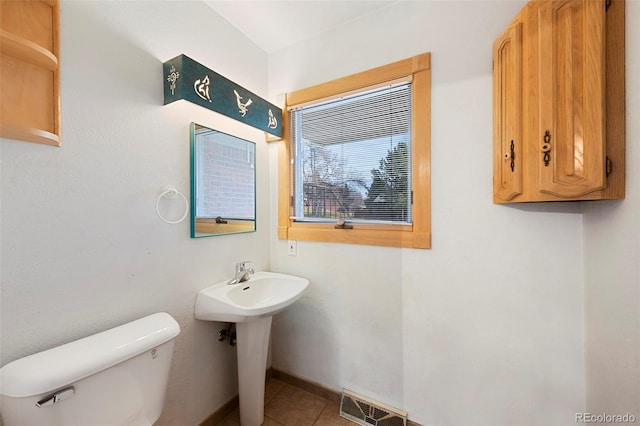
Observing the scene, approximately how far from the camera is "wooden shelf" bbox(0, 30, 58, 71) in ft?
2.31

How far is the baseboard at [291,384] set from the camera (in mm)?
1448

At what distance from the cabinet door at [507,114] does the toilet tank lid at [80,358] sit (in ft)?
5.03

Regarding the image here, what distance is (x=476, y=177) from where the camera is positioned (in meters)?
1.24

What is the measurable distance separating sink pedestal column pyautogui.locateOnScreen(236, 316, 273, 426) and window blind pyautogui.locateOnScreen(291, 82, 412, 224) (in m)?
0.78

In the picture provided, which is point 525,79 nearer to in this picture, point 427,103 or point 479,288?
point 427,103

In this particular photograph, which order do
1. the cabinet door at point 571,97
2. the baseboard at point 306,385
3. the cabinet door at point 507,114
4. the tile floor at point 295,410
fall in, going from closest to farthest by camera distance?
the cabinet door at point 571,97 → the cabinet door at point 507,114 → the tile floor at point 295,410 → the baseboard at point 306,385

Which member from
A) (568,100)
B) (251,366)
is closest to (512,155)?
(568,100)

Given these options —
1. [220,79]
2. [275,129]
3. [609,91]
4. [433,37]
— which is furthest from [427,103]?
[220,79]

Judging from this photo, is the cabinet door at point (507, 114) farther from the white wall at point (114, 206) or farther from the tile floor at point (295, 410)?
the tile floor at point (295, 410)

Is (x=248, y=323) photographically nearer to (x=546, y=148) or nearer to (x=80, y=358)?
(x=80, y=358)

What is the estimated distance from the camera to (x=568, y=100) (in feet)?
2.76

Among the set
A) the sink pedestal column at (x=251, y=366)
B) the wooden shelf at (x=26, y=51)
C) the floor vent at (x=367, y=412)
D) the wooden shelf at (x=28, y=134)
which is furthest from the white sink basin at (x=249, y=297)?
the wooden shelf at (x=26, y=51)

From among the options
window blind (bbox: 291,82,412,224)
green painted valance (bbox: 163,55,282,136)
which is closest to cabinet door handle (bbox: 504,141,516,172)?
window blind (bbox: 291,82,412,224)

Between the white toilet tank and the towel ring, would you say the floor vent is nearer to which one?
the white toilet tank
